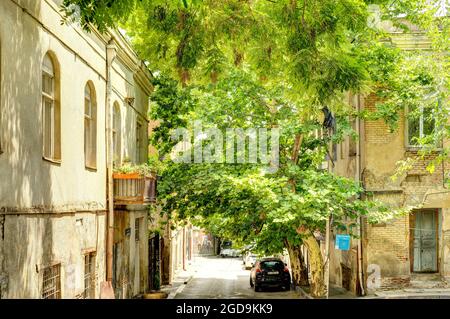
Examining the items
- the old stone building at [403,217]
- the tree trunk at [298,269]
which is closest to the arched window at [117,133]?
the old stone building at [403,217]

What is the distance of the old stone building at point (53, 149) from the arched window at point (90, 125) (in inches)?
0.9

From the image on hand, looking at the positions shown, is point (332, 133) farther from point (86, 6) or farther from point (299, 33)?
point (86, 6)

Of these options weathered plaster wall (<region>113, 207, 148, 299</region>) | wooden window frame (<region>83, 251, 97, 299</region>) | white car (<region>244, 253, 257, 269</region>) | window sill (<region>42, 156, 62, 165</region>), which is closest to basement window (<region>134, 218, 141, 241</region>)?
weathered plaster wall (<region>113, 207, 148, 299</region>)

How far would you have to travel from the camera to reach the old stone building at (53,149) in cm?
965

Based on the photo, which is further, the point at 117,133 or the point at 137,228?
the point at 137,228

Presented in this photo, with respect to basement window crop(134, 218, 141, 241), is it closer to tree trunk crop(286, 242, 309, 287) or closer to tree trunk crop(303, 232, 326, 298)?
tree trunk crop(303, 232, 326, 298)

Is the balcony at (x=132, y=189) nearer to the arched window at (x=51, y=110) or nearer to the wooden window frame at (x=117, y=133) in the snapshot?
the wooden window frame at (x=117, y=133)

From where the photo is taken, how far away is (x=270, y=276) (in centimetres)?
3078

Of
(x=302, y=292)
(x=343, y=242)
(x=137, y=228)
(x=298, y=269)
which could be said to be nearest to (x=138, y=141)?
(x=137, y=228)

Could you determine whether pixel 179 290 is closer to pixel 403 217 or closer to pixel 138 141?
pixel 138 141

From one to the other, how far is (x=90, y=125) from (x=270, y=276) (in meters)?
17.0

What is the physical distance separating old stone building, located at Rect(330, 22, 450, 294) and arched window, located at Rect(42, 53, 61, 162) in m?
12.7

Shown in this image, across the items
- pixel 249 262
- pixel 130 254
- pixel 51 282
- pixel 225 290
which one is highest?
pixel 51 282
